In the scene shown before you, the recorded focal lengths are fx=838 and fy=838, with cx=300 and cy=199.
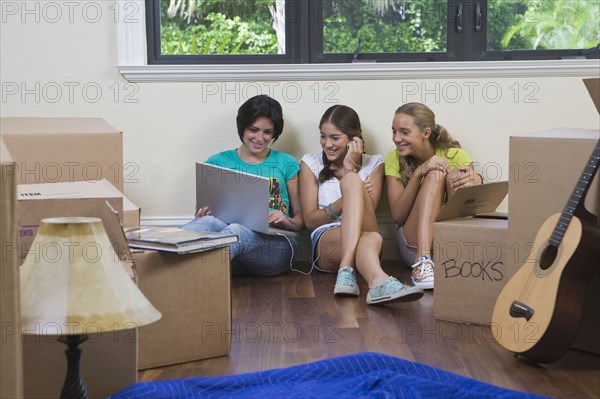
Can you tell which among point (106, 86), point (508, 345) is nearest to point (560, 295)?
point (508, 345)

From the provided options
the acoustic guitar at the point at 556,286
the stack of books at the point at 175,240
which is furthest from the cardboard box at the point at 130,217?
the acoustic guitar at the point at 556,286

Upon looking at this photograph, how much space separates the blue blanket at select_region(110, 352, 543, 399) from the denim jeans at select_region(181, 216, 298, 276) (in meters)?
1.16

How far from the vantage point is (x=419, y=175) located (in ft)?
10.8

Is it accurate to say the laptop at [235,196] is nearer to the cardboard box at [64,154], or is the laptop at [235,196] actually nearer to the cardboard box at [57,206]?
the cardboard box at [64,154]

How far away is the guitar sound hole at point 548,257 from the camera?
2.16 m

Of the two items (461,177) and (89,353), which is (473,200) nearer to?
(461,177)

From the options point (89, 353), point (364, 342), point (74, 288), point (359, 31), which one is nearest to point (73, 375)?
point (74, 288)

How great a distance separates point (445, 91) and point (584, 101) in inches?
23.7

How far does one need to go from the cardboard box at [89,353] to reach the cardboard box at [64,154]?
34 centimetres

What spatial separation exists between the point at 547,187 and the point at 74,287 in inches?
53.3

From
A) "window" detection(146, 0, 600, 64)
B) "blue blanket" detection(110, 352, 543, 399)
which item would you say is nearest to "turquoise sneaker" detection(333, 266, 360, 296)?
"blue blanket" detection(110, 352, 543, 399)

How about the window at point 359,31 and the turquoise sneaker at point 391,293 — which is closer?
the turquoise sneaker at point 391,293

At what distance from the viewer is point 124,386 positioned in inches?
73.7

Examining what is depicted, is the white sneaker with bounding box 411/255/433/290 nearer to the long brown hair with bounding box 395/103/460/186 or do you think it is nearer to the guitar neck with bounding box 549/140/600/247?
the long brown hair with bounding box 395/103/460/186
